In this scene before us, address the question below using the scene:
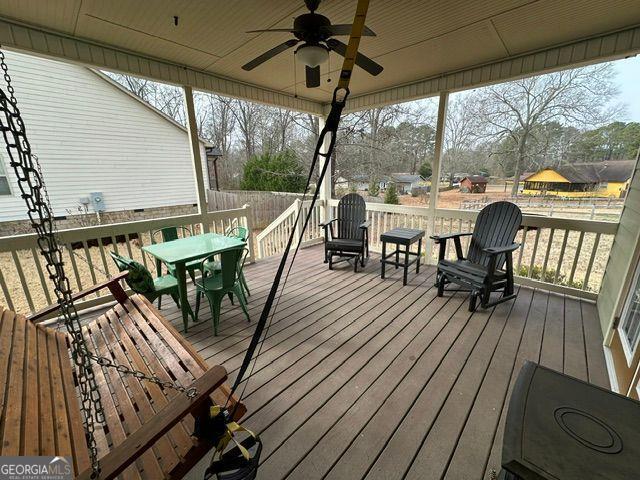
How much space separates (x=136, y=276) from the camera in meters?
2.27

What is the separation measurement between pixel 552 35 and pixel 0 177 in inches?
364

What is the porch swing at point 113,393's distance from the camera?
0.81m

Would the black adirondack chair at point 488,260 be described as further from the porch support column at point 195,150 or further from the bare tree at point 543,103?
the porch support column at point 195,150

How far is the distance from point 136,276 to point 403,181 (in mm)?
5587

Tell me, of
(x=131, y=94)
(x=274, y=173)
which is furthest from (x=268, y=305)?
(x=274, y=173)

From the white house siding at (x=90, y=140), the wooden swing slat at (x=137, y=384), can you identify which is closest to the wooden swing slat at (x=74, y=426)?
the wooden swing slat at (x=137, y=384)

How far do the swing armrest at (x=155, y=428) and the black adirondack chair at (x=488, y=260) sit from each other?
8.58 feet

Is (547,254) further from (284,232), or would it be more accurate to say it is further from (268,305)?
(284,232)

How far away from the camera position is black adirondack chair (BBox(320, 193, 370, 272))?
12.8 ft

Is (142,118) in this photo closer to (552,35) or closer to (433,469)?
(552,35)

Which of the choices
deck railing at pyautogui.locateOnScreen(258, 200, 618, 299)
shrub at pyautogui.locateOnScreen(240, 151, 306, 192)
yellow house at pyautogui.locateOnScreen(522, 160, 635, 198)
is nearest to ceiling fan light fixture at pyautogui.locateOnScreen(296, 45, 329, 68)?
deck railing at pyautogui.locateOnScreen(258, 200, 618, 299)

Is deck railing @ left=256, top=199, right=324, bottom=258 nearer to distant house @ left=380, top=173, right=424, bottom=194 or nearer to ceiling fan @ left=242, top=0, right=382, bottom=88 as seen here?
distant house @ left=380, top=173, right=424, bottom=194

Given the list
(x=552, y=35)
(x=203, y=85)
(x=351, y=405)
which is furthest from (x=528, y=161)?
(x=203, y=85)

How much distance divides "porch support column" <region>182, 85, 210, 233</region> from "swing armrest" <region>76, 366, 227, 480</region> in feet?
9.47
